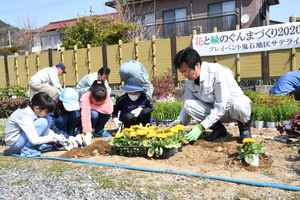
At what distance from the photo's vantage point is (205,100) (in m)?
4.14

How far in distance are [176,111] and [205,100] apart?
1.79 m

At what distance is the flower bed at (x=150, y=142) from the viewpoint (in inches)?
136

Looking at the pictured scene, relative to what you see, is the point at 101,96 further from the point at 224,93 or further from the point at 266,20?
the point at 266,20

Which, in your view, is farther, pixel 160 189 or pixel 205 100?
pixel 205 100

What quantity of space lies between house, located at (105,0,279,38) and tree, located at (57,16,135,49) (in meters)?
2.55

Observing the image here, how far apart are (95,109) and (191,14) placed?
48.7 feet

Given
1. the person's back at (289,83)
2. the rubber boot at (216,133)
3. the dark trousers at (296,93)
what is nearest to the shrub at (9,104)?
the rubber boot at (216,133)

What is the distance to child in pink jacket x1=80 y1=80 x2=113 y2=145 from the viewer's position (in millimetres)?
4812

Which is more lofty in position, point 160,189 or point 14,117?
point 14,117

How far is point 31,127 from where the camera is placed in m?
4.00

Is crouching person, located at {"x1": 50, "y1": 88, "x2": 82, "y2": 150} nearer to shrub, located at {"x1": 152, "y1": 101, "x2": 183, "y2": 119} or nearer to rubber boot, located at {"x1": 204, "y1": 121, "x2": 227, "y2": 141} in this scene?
shrub, located at {"x1": 152, "y1": 101, "x2": 183, "y2": 119}

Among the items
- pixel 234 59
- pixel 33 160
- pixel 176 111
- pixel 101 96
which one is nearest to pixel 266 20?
pixel 234 59

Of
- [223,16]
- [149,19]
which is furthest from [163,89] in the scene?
[149,19]

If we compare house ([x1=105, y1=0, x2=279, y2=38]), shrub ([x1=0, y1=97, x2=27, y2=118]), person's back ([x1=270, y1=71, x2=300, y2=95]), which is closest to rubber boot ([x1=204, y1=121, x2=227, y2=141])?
person's back ([x1=270, y1=71, x2=300, y2=95])
